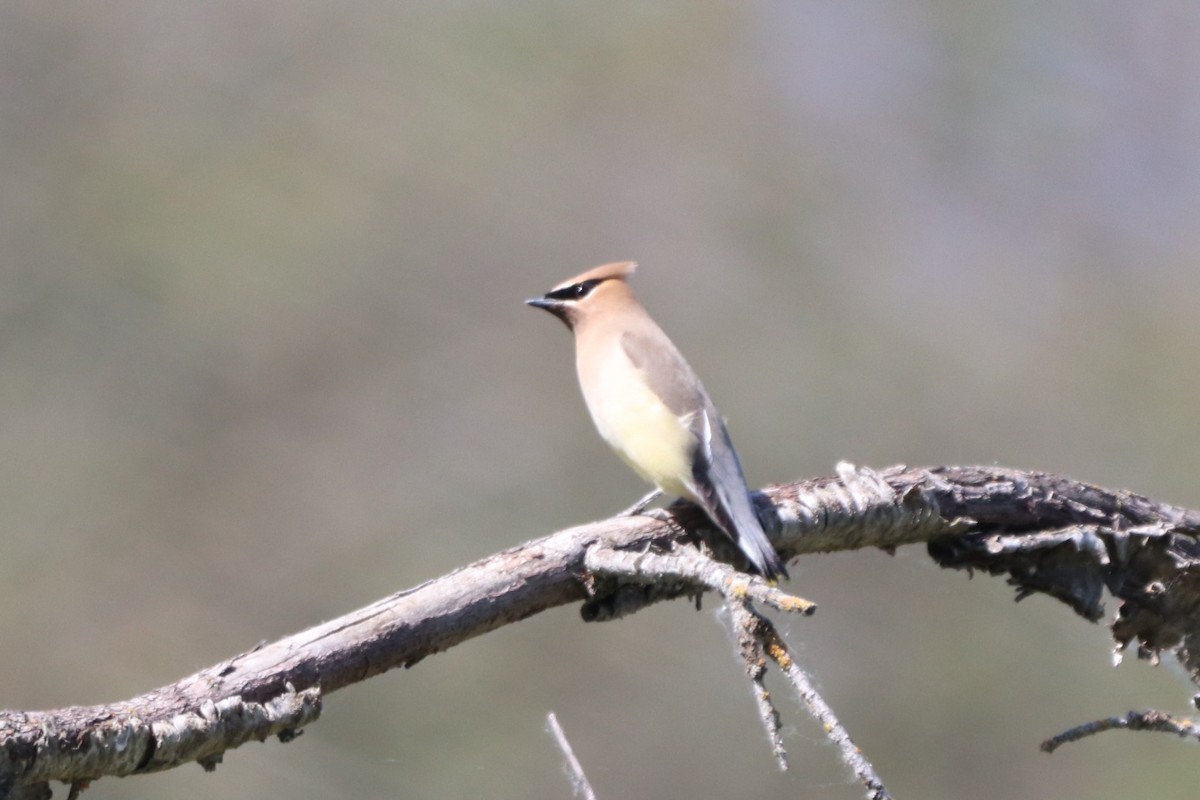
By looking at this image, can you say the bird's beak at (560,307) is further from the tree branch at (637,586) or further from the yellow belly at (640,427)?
the tree branch at (637,586)

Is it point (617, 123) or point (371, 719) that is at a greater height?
point (617, 123)

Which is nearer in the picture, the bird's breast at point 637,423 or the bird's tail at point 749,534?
the bird's tail at point 749,534

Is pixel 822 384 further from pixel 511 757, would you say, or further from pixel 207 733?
pixel 207 733

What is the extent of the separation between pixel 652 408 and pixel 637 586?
0.93 meters

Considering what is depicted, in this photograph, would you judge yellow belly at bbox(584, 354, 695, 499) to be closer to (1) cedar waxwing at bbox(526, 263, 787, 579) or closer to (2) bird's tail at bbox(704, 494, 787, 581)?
(1) cedar waxwing at bbox(526, 263, 787, 579)

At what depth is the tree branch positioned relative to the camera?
2.46 meters

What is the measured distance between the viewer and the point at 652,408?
401 cm

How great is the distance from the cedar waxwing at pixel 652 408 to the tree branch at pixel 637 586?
104 mm

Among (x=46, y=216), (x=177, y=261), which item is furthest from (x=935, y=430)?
(x=46, y=216)

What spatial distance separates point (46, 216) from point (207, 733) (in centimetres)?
1072

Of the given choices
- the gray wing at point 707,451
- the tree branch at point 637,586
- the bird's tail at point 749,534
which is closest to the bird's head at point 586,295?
the gray wing at point 707,451

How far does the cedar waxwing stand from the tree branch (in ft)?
0.34

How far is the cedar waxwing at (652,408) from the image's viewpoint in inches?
137

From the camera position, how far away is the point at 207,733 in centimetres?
252
